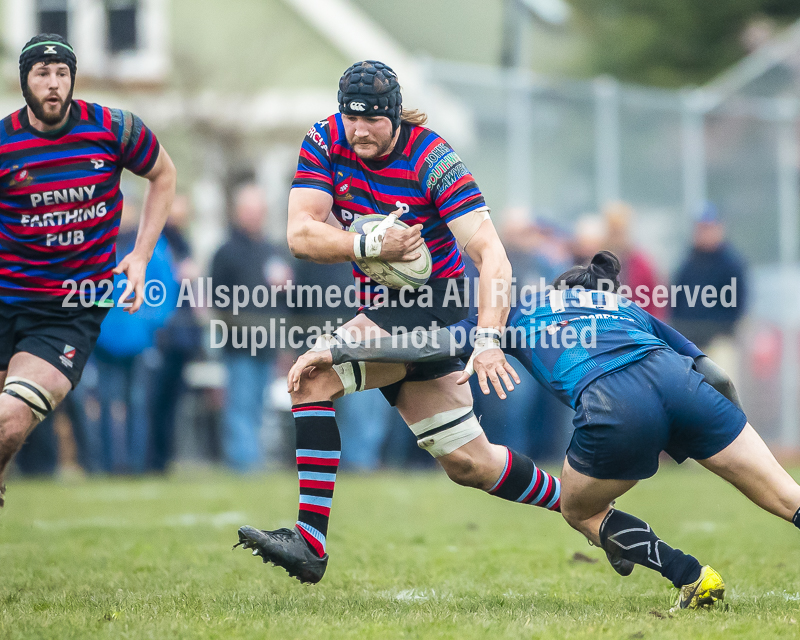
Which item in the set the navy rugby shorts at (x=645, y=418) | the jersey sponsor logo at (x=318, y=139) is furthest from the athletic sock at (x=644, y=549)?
the jersey sponsor logo at (x=318, y=139)

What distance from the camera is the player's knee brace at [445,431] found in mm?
5145

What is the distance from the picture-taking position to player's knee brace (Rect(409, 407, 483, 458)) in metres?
5.14

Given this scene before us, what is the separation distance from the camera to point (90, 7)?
60.6 feet

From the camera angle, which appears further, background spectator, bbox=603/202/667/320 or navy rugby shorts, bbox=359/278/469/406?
background spectator, bbox=603/202/667/320

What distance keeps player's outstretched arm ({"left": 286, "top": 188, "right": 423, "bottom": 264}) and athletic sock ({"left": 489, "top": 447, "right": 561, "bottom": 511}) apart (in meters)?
1.18

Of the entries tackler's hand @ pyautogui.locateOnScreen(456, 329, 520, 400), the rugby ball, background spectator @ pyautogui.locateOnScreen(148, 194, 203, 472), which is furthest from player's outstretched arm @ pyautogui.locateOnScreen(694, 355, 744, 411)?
background spectator @ pyautogui.locateOnScreen(148, 194, 203, 472)

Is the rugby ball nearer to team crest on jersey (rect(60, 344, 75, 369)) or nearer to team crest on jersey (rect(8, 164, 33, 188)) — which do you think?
team crest on jersey (rect(60, 344, 75, 369))

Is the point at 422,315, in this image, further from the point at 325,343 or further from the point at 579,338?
the point at 579,338

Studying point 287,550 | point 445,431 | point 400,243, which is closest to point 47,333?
point 287,550

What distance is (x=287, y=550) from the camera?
4.57 m

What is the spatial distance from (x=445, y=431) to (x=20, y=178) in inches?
91.8

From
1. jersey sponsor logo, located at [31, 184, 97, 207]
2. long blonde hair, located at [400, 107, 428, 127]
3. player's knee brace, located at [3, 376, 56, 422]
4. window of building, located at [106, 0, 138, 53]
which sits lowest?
player's knee brace, located at [3, 376, 56, 422]

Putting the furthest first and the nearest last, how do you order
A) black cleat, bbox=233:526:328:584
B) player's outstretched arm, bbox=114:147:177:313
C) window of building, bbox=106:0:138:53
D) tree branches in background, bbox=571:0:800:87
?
tree branches in background, bbox=571:0:800:87 → window of building, bbox=106:0:138:53 → player's outstretched arm, bbox=114:147:177:313 → black cleat, bbox=233:526:328:584

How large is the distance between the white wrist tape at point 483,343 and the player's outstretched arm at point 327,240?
1.58 feet
